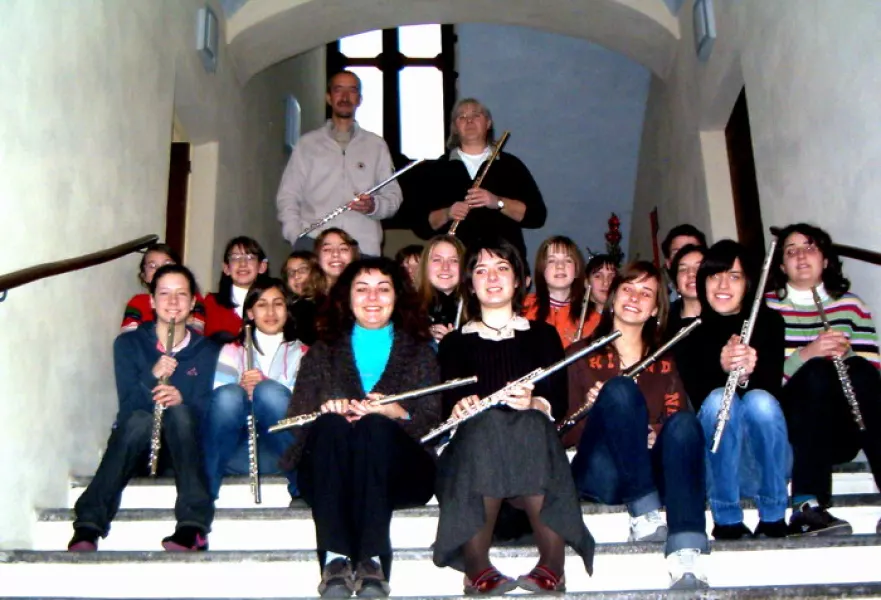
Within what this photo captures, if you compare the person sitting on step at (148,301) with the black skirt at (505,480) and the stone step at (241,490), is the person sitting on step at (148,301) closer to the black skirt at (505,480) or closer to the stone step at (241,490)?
the stone step at (241,490)

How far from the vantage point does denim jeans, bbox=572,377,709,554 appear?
179 centimetres

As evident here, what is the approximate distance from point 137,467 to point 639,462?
3.71ft

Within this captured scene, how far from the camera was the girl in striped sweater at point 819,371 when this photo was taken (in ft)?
6.60

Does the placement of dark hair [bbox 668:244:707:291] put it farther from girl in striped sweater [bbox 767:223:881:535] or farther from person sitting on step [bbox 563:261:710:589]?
person sitting on step [bbox 563:261:710:589]

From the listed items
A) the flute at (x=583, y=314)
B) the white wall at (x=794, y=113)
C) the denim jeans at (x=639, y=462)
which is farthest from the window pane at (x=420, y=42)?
the denim jeans at (x=639, y=462)

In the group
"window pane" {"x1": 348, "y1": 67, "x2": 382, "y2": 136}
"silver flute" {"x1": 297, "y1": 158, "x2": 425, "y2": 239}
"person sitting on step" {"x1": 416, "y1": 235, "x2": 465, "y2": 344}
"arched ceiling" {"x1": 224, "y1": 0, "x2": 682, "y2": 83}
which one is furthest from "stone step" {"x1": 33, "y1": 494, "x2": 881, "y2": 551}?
"window pane" {"x1": 348, "y1": 67, "x2": 382, "y2": 136}

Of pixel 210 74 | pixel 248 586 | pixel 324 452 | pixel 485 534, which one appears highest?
pixel 210 74

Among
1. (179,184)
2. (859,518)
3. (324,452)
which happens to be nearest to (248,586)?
(324,452)

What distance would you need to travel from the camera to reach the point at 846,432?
2.15 metres

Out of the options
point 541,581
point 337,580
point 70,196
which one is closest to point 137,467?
point 70,196

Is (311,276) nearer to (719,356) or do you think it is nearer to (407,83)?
(719,356)

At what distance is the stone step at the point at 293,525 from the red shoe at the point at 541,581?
35 centimetres

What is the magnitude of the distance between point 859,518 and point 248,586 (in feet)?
4.01

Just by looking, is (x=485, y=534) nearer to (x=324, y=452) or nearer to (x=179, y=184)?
(x=324, y=452)
